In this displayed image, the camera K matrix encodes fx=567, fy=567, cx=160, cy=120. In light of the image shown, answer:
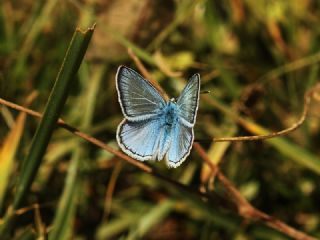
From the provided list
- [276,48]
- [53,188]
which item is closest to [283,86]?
[276,48]

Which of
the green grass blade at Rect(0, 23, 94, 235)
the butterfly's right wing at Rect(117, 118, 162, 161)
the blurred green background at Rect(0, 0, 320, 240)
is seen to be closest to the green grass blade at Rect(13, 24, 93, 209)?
the green grass blade at Rect(0, 23, 94, 235)

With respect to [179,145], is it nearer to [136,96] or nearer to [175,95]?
[136,96]

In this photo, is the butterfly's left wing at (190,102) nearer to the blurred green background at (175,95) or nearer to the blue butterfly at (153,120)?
the blue butterfly at (153,120)

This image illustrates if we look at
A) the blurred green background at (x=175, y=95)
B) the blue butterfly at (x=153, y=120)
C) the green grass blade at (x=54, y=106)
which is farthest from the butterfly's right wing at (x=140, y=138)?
the blurred green background at (x=175, y=95)

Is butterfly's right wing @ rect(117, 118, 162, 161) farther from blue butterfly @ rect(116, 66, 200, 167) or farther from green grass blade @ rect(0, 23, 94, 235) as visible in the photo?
green grass blade @ rect(0, 23, 94, 235)

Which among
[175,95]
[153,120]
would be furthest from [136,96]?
[175,95]

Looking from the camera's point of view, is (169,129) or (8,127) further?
(8,127)

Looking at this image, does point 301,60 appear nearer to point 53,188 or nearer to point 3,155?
point 53,188
